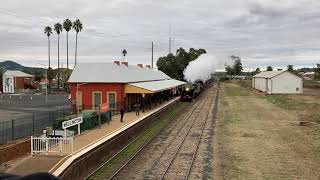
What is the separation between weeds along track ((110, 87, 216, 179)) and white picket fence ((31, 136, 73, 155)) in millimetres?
2612

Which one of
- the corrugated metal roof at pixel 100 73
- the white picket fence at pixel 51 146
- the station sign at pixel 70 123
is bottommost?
the white picket fence at pixel 51 146

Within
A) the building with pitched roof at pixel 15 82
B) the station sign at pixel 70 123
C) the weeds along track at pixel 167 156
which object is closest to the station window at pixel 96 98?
the weeds along track at pixel 167 156

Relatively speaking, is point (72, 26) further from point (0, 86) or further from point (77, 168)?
point (77, 168)

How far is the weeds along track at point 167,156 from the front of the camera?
60.0 feet

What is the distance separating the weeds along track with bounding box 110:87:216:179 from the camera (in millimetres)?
18281

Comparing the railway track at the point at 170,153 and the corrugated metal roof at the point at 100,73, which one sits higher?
the corrugated metal roof at the point at 100,73

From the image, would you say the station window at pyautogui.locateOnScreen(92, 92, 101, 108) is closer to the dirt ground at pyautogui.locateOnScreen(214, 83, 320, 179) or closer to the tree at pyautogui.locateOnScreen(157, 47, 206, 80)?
the dirt ground at pyautogui.locateOnScreen(214, 83, 320, 179)

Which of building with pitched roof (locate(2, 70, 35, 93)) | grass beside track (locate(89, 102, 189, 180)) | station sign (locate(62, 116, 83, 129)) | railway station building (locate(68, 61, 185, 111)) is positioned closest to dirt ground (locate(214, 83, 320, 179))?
grass beside track (locate(89, 102, 189, 180))

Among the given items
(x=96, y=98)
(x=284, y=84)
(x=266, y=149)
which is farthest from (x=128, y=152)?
(x=284, y=84)

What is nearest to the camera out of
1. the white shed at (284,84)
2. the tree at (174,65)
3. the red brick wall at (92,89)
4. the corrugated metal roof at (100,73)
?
the red brick wall at (92,89)

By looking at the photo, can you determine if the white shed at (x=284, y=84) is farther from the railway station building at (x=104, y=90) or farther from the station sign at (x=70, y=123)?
the station sign at (x=70, y=123)

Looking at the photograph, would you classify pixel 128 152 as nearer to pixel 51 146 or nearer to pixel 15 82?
pixel 51 146

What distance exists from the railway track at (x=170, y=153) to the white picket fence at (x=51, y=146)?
1821 mm

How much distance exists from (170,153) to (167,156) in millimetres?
860
